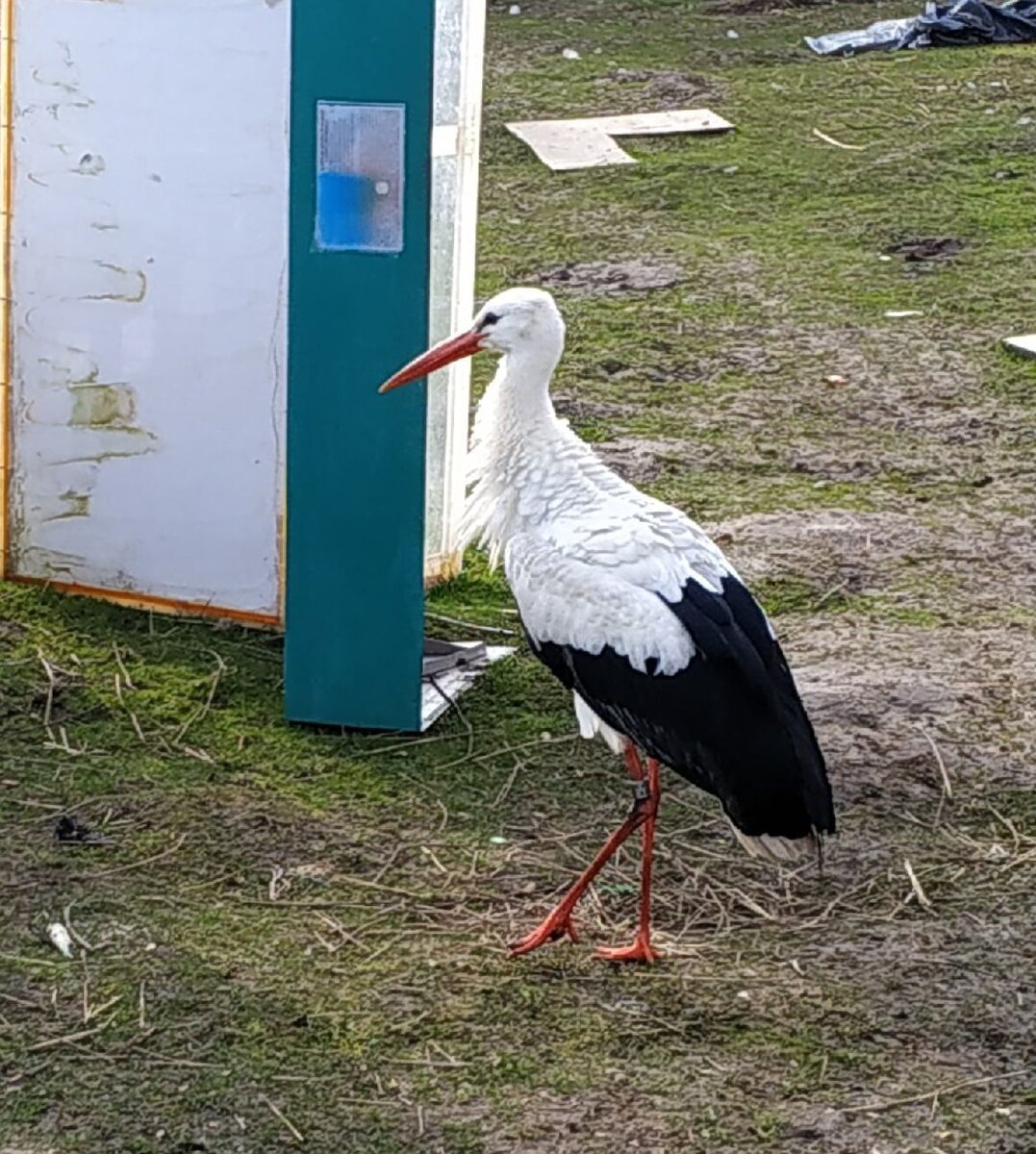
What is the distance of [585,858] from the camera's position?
505cm

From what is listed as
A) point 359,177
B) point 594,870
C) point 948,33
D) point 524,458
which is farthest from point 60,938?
point 948,33

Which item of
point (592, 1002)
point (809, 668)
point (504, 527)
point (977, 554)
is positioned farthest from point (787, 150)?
point (592, 1002)

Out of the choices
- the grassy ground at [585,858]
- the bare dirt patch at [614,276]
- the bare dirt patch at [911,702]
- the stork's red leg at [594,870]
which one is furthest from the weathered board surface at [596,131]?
the stork's red leg at [594,870]

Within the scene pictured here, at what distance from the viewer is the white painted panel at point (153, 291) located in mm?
5906

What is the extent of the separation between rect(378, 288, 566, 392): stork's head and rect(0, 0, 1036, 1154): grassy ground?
106 centimetres

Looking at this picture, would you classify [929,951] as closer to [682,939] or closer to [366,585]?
[682,939]

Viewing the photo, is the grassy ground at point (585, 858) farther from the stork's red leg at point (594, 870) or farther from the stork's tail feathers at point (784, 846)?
the stork's tail feathers at point (784, 846)

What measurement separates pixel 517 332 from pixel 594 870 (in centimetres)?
125

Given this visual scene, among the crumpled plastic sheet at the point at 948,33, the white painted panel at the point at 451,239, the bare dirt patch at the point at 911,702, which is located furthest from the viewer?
the crumpled plastic sheet at the point at 948,33

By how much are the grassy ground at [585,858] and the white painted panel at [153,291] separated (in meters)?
0.25

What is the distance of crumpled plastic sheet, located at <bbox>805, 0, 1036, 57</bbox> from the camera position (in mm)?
14070

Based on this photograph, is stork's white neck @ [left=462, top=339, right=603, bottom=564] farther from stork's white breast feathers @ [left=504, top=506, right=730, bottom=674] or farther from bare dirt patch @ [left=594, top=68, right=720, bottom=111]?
bare dirt patch @ [left=594, top=68, right=720, bottom=111]

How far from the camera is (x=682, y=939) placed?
4.68 m

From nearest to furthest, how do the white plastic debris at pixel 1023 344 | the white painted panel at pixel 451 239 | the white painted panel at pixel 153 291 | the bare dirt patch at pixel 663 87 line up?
1. the white painted panel at pixel 153 291
2. the white painted panel at pixel 451 239
3. the white plastic debris at pixel 1023 344
4. the bare dirt patch at pixel 663 87
